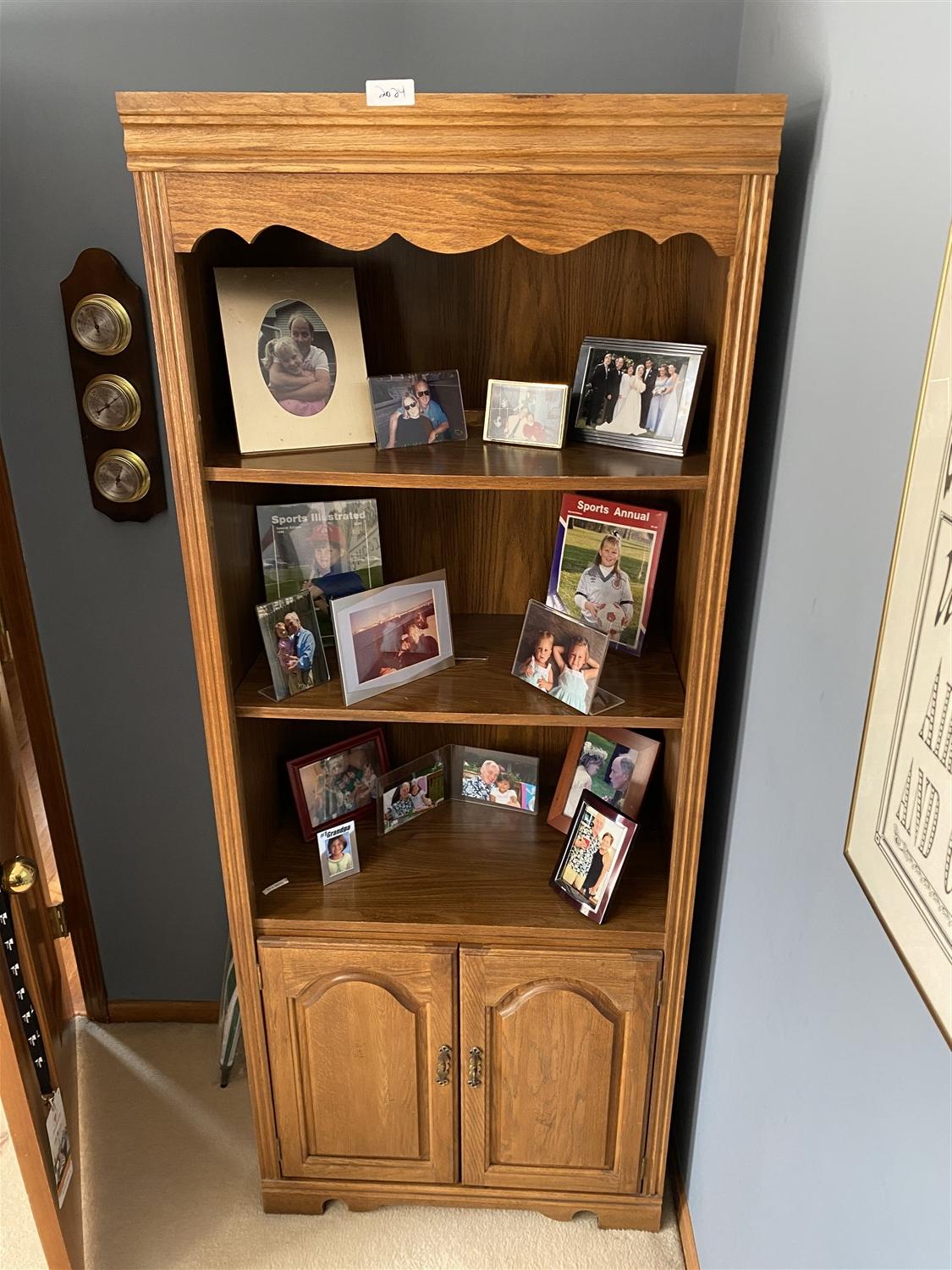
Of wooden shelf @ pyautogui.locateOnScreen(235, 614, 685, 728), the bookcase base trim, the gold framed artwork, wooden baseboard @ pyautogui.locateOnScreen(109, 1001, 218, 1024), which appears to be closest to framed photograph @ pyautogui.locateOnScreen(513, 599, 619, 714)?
wooden shelf @ pyautogui.locateOnScreen(235, 614, 685, 728)

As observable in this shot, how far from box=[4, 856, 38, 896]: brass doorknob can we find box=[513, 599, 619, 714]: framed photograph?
83 cm

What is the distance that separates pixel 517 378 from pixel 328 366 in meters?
0.34

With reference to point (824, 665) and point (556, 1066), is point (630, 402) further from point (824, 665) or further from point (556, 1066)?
point (556, 1066)

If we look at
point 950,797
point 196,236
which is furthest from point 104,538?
point 950,797

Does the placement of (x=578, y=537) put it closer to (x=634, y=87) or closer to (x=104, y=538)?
(x=634, y=87)

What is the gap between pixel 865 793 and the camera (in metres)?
0.89

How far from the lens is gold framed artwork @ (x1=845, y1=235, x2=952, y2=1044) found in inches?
28.8

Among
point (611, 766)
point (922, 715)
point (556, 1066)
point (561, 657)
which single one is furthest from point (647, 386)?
point (556, 1066)

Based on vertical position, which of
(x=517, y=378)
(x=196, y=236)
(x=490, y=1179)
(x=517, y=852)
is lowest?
(x=490, y=1179)

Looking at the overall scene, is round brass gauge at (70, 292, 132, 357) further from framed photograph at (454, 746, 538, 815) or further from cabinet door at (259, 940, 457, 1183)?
cabinet door at (259, 940, 457, 1183)

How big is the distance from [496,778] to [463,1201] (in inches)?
31.9

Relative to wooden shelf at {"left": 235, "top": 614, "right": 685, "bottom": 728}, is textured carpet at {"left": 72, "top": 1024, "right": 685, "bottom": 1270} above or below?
below

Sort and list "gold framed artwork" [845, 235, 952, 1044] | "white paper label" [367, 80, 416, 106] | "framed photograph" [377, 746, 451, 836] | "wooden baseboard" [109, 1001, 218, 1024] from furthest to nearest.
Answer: "wooden baseboard" [109, 1001, 218, 1024]
"framed photograph" [377, 746, 451, 836]
"white paper label" [367, 80, 416, 106]
"gold framed artwork" [845, 235, 952, 1044]

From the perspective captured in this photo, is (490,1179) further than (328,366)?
Yes
